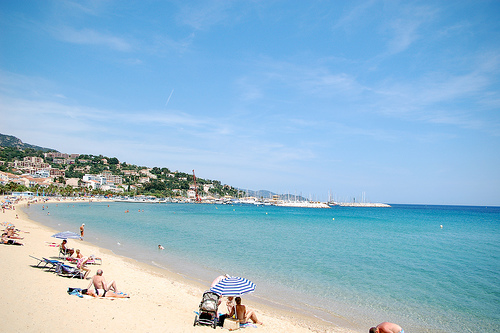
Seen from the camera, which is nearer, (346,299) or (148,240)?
(346,299)

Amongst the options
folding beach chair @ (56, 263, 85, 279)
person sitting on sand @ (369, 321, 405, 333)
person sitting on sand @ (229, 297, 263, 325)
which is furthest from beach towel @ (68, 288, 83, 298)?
person sitting on sand @ (369, 321, 405, 333)

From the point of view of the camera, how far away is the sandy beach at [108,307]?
675cm

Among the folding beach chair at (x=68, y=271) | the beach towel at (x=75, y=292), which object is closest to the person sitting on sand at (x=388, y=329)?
the beach towel at (x=75, y=292)

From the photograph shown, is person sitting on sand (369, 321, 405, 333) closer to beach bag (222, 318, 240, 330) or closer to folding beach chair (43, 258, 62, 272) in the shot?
beach bag (222, 318, 240, 330)

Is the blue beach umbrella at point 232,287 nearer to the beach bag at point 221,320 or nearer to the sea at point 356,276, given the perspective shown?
the beach bag at point 221,320

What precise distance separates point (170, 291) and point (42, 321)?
193 inches

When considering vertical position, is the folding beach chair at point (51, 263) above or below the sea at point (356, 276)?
above

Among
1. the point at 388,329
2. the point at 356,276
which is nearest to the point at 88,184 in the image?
A: the point at 356,276

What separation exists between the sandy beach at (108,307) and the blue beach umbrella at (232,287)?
93cm

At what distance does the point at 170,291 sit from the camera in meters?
11.0

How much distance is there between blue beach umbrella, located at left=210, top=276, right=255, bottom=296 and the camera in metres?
7.90

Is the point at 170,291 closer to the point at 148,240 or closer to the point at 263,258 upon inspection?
the point at 263,258

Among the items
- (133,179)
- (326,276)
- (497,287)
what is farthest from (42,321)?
(133,179)

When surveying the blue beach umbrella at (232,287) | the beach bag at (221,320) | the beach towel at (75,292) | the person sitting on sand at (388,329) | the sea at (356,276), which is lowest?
the sea at (356,276)
